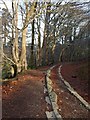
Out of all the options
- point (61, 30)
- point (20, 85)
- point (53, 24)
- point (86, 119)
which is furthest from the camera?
point (61, 30)

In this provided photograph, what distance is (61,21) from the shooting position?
40.6 meters

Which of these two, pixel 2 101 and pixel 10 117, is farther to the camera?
pixel 2 101

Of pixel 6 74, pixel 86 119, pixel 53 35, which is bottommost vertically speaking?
pixel 86 119

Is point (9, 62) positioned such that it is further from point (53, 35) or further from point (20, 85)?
point (53, 35)

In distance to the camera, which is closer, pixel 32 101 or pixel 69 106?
pixel 69 106

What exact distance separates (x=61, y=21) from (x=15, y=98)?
101 ft

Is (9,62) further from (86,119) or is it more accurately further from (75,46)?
(75,46)

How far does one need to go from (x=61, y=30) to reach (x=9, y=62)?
29.0 meters

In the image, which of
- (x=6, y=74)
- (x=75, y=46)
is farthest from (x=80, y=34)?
(x=6, y=74)

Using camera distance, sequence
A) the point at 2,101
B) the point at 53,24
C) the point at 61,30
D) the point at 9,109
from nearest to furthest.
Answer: the point at 9,109
the point at 2,101
the point at 53,24
the point at 61,30

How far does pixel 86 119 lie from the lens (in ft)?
29.7

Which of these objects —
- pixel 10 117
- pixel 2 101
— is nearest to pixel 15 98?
pixel 2 101

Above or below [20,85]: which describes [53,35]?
above

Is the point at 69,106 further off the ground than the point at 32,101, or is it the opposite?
the point at 32,101
